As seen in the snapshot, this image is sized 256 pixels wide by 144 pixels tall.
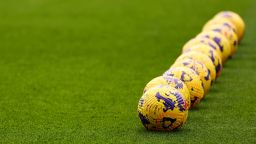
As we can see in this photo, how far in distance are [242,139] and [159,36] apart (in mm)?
9256

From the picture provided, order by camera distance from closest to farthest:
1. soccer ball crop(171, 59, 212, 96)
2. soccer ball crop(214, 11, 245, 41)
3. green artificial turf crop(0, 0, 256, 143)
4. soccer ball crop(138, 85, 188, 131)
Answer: soccer ball crop(138, 85, 188, 131), green artificial turf crop(0, 0, 256, 143), soccer ball crop(171, 59, 212, 96), soccer ball crop(214, 11, 245, 41)

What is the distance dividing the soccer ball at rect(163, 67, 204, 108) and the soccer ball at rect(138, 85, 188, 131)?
1108mm

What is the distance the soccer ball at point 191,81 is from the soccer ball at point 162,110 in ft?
3.64

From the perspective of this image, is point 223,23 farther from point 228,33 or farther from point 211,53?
point 211,53

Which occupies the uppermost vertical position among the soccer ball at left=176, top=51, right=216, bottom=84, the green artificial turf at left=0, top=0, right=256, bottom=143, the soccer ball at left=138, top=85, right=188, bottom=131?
the soccer ball at left=138, top=85, right=188, bottom=131

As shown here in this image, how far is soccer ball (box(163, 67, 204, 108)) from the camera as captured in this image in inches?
421

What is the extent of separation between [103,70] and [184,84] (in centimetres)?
420

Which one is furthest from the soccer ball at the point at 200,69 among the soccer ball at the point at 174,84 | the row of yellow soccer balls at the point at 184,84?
the soccer ball at the point at 174,84

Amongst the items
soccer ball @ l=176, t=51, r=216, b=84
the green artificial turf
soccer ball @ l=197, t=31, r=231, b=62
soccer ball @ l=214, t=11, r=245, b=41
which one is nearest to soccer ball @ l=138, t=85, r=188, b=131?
the green artificial turf

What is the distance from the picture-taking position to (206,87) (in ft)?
37.8

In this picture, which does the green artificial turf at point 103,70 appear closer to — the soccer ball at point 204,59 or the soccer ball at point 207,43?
the soccer ball at point 204,59

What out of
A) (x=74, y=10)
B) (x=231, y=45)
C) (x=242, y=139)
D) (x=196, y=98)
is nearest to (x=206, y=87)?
(x=196, y=98)

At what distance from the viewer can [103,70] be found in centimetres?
1424

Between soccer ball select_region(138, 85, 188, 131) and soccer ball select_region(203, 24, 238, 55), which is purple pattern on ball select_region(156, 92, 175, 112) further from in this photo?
soccer ball select_region(203, 24, 238, 55)
